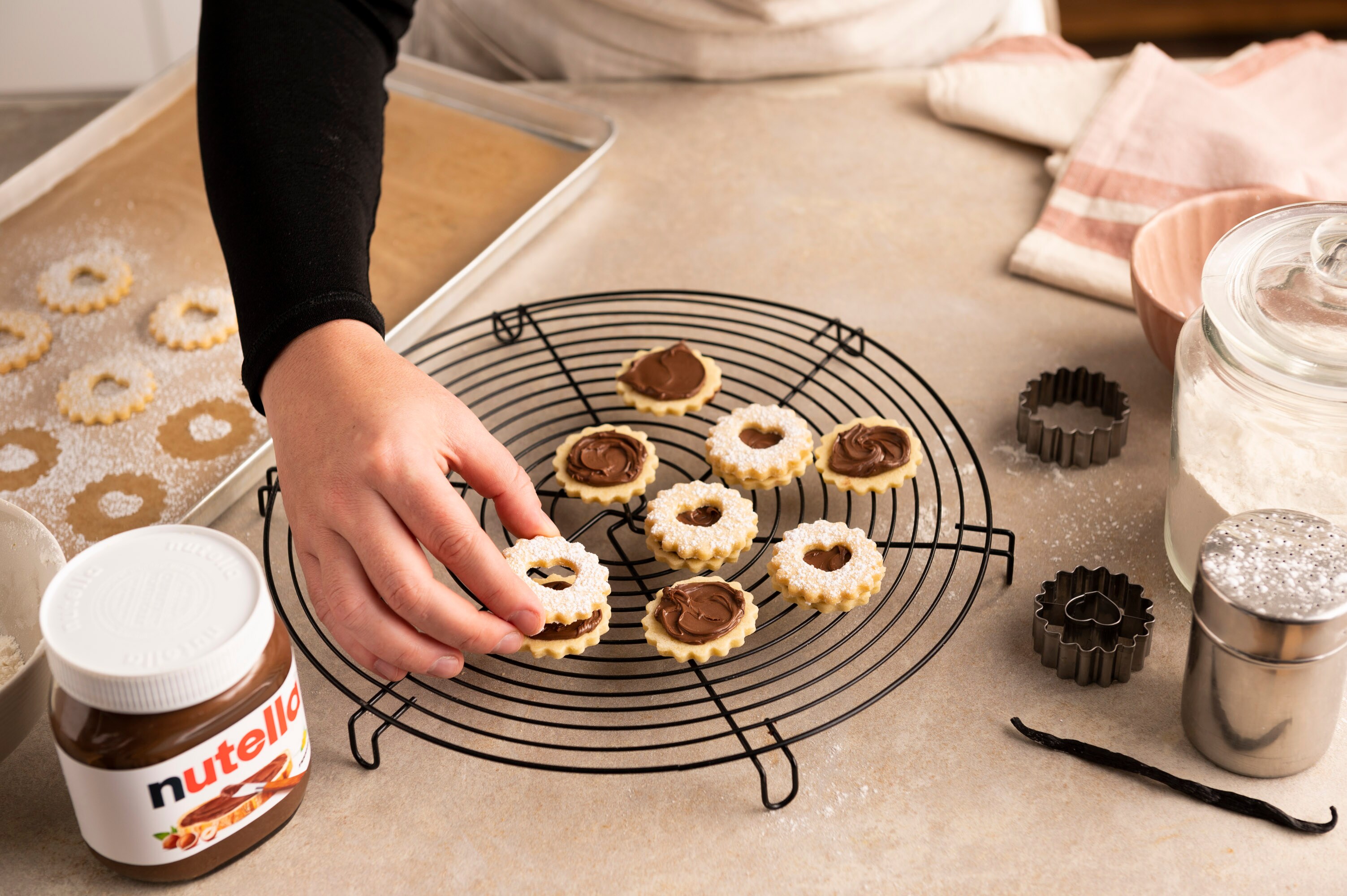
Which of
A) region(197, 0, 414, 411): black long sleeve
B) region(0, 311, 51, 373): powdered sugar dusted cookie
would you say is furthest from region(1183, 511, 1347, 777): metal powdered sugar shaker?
region(0, 311, 51, 373): powdered sugar dusted cookie

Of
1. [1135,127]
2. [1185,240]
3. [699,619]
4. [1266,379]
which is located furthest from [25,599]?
[1135,127]

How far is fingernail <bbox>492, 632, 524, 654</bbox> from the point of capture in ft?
3.14

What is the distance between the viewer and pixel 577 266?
160cm

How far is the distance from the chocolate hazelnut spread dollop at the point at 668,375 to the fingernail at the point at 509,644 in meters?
0.41

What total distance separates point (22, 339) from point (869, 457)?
115 cm

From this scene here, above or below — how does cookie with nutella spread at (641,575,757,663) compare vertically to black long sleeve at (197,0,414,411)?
below

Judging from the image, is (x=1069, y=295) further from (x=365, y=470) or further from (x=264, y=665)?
(x=264, y=665)

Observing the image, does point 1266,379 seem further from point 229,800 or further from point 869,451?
point 229,800

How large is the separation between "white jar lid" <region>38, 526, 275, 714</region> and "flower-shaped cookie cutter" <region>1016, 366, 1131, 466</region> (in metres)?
0.86

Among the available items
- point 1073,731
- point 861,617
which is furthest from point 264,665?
point 1073,731

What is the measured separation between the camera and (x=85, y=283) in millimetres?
1606

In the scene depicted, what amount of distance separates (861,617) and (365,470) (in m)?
0.49

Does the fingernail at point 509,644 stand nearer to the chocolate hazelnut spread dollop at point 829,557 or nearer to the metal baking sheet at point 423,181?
the chocolate hazelnut spread dollop at point 829,557

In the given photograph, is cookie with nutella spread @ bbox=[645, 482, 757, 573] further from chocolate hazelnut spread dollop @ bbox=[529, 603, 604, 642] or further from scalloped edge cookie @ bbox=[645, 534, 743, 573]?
chocolate hazelnut spread dollop @ bbox=[529, 603, 604, 642]
